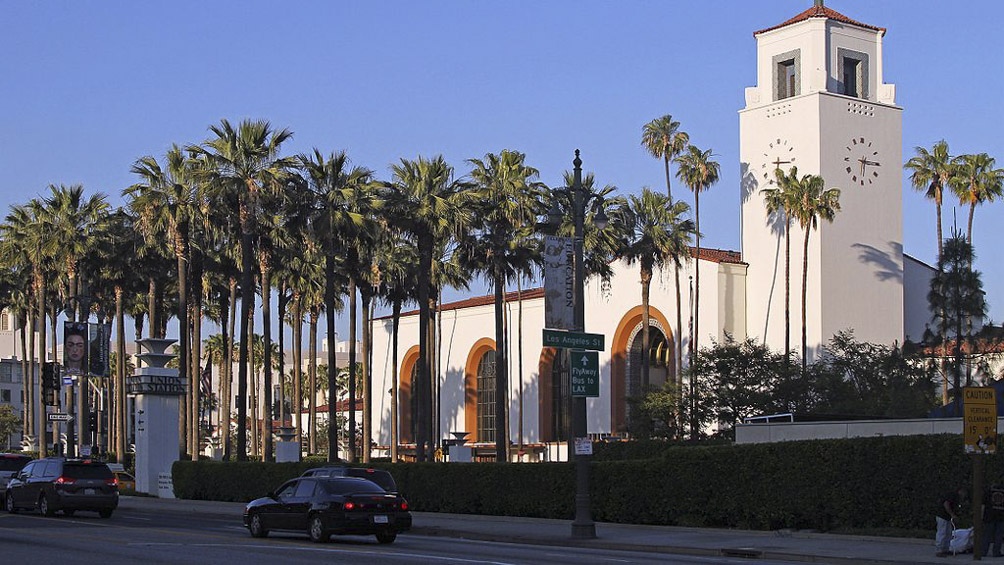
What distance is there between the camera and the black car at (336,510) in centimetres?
2750

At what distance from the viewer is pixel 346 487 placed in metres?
28.1

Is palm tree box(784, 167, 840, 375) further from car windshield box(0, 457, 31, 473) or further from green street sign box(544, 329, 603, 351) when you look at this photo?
green street sign box(544, 329, 603, 351)

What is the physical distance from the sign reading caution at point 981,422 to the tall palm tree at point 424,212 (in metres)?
34.5

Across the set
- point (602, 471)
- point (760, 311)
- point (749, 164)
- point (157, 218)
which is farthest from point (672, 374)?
point (602, 471)

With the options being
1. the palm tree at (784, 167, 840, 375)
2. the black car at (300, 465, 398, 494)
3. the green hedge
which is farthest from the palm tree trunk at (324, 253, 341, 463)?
the palm tree at (784, 167, 840, 375)

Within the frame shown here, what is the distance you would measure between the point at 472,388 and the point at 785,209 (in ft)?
98.5

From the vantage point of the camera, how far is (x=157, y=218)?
196ft

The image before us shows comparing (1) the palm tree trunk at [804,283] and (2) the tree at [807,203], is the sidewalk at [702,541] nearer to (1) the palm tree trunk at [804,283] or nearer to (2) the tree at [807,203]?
(1) the palm tree trunk at [804,283]

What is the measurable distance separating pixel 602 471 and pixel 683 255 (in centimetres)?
3554

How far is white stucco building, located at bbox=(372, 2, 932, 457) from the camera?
7288 centimetres

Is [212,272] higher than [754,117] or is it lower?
lower

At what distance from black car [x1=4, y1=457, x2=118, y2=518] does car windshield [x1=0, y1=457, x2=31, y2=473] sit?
4317mm

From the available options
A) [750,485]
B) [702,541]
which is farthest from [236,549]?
[750,485]

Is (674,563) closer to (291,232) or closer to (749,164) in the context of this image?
(291,232)
